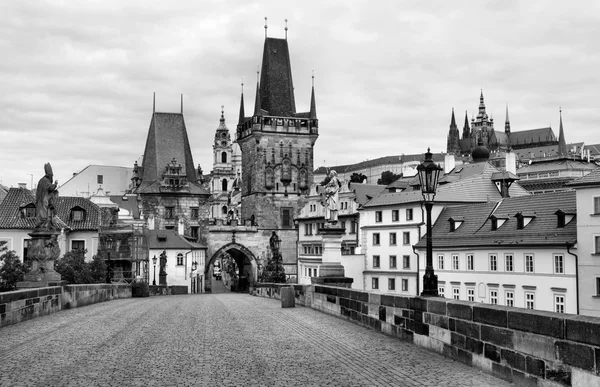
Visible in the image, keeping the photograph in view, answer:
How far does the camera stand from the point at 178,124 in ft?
319

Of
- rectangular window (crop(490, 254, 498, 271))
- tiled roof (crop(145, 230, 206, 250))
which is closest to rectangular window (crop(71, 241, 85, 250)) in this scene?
tiled roof (crop(145, 230, 206, 250))

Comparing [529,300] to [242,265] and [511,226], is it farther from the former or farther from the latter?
[242,265]

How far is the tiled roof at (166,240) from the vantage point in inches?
3061

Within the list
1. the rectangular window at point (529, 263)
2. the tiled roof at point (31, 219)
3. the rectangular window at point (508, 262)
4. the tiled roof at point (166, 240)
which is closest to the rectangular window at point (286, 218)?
the tiled roof at point (166, 240)

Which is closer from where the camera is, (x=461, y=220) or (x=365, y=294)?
(x=365, y=294)

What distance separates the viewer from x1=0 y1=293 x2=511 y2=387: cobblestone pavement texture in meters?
10.2

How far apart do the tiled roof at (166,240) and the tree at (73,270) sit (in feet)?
77.9

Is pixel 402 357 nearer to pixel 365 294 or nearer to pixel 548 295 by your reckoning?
pixel 365 294

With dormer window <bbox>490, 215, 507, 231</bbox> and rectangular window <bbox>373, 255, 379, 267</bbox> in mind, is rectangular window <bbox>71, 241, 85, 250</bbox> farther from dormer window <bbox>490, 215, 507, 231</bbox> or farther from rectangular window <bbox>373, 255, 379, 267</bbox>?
dormer window <bbox>490, 215, 507, 231</bbox>

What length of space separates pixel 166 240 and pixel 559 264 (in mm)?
44037

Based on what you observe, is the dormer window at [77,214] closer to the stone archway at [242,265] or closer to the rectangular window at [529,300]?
the stone archway at [242,265]

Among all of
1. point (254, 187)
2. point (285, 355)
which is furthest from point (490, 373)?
point (254, 187)

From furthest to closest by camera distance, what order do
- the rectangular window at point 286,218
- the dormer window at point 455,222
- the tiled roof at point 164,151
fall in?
1. the tiled roof at point 164,151
2. the rectangular window at point 286,218
3. the dormer window at point 455,222

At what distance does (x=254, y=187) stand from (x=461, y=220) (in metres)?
38.8
